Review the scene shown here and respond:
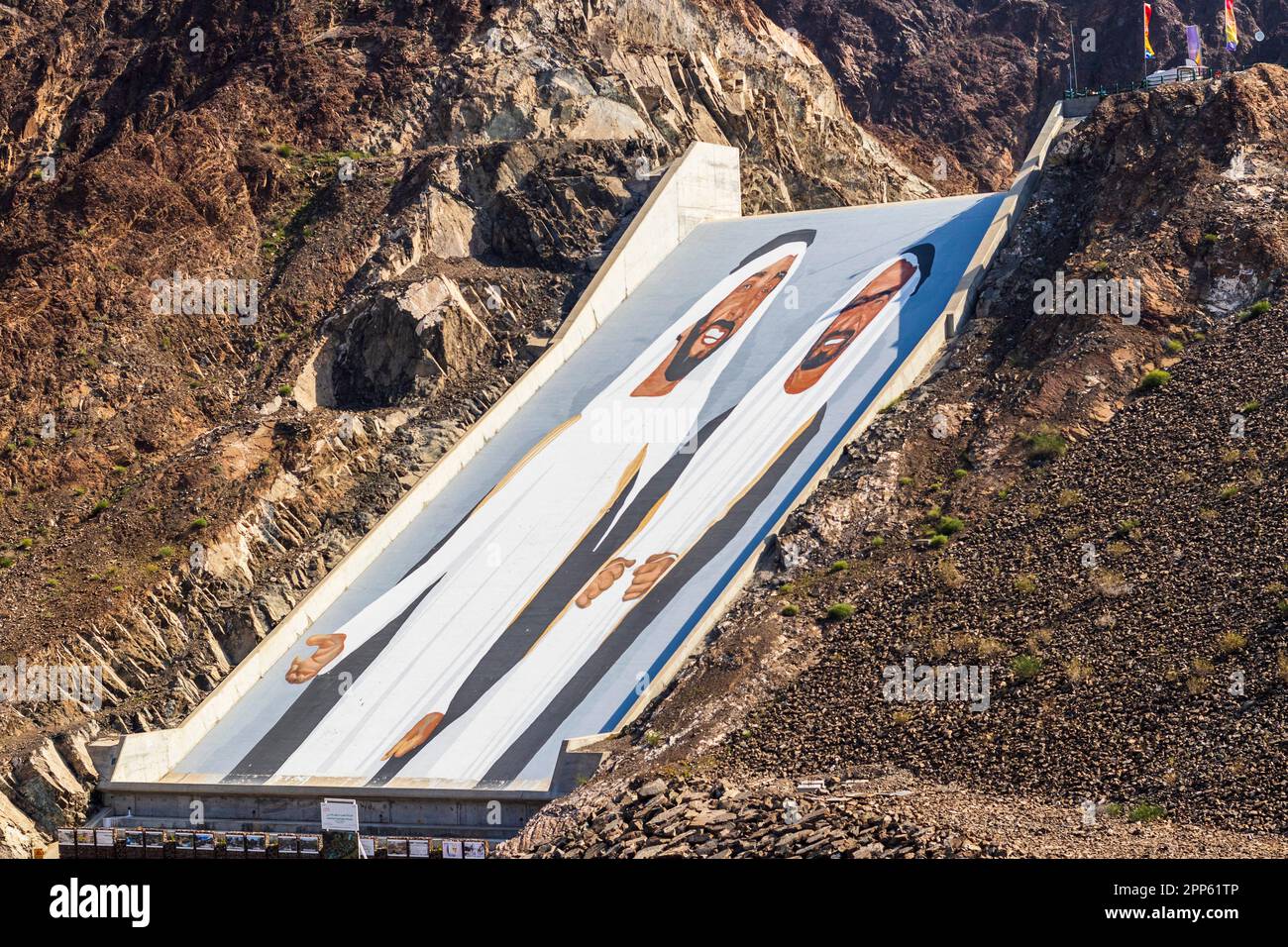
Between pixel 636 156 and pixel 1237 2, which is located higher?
pixel 636 156

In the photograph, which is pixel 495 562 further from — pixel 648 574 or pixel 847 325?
pixel 847 325

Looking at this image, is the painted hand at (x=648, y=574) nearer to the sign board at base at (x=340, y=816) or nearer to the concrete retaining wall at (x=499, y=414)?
the concrete retaining wall at (x=499, y=414)

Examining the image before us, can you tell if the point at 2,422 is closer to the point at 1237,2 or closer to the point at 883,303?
the point at 883,303

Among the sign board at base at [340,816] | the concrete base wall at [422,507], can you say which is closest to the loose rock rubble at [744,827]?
the concrete base wall at [422,507]

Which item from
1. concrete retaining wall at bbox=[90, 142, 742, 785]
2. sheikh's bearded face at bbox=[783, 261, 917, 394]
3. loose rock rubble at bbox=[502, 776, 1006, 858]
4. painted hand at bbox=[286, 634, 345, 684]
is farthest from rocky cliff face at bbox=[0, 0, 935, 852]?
loose rock rubble at bbox=[502, 776, 1006, 858]

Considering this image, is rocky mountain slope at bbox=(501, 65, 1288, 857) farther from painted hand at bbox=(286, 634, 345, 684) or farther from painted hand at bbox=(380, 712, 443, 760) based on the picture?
painted hand at bbox=(286, 634, 345, 684)

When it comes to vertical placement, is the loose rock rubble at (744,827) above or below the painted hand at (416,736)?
above

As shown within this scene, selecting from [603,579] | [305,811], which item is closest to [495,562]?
[603,579]

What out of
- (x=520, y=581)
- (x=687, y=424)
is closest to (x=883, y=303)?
(x=687, y=424)
